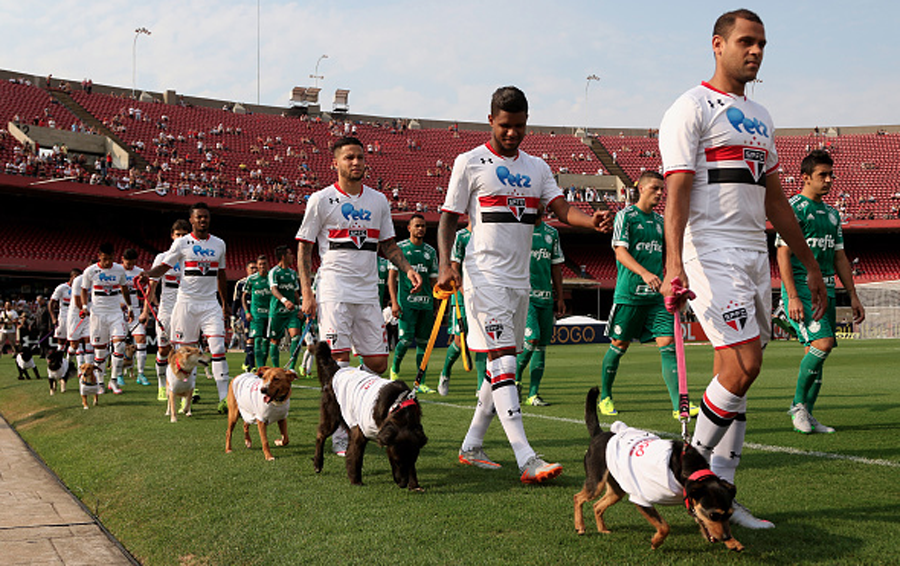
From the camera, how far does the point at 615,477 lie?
324 cm

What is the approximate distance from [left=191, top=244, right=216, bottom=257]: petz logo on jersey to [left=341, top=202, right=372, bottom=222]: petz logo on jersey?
3.34 m

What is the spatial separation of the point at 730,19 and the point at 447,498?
2996 mm

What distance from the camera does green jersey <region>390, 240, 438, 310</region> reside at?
11.7 m

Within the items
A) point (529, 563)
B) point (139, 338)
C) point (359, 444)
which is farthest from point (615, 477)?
point (139, 338)

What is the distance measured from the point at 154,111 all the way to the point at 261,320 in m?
39.9

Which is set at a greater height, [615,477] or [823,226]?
[823,226]

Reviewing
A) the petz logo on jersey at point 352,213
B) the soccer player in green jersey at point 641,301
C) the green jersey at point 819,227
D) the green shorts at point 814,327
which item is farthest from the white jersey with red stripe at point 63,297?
the green jersey at point 819,227

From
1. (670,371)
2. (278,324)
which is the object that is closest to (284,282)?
(278,324)

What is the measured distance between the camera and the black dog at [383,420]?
14.4 feet

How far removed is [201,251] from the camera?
8.75 m

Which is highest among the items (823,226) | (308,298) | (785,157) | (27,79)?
(27,79)

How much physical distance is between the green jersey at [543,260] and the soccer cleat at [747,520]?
567cm

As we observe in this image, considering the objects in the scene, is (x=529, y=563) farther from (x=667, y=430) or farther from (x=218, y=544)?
(x=667, y=430)

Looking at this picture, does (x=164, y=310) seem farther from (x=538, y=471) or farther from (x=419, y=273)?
(x=538, y=471)
